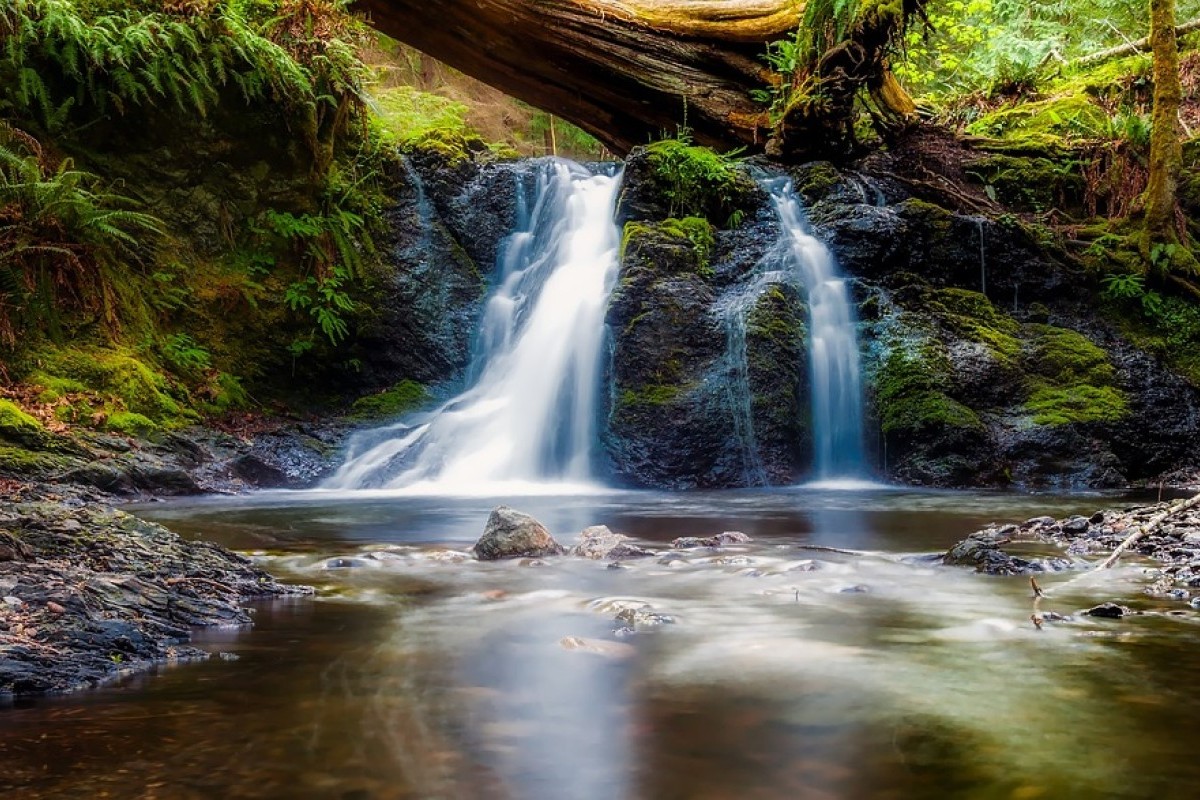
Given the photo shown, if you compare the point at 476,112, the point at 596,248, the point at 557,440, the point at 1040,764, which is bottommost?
the point at 1040,764

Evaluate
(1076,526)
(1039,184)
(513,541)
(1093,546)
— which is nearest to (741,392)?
(1076,526)

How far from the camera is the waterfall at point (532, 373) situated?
340 inches

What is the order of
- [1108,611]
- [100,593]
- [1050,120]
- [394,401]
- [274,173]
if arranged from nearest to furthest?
[100,593]
[1108,611]
[394,401]
[274,173]
[1050,120]

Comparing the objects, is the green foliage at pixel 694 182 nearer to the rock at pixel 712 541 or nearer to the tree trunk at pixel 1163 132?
the tree trunk at pixel 1163 132

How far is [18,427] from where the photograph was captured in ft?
21.4

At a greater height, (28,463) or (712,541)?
(28,463)

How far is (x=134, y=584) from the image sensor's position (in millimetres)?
2834

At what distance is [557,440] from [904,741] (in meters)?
7.06

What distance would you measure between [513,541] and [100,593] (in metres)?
2.03

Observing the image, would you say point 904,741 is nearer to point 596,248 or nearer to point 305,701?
point 305,701

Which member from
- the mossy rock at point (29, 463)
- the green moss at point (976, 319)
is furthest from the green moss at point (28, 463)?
the green moss at point (976, 319)

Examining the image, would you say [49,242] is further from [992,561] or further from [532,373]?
[992,561]

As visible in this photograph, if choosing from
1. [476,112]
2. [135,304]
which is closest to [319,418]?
[135,304]

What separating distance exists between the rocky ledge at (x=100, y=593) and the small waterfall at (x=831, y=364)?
21.4 ft
